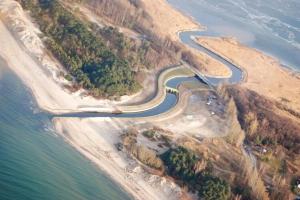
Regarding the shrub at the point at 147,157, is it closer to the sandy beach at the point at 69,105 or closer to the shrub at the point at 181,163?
the shrub at the point at 181,163

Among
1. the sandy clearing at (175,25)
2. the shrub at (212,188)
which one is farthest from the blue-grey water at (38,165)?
the sandy clearing at (175,25)

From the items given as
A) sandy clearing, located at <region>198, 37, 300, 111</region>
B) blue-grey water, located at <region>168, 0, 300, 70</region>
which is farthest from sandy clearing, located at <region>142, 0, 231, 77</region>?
blue-grey water, located at <region>168, 0, 300, 70</region>

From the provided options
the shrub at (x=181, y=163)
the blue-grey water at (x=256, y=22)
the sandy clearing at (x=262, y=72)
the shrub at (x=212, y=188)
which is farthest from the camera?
the blue-grey water at (x=256, y=22)

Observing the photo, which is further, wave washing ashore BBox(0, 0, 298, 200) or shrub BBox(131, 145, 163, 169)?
shrub BBox(131, 145, 163, 169)

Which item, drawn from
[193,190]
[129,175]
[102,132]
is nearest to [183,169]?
[193,190]

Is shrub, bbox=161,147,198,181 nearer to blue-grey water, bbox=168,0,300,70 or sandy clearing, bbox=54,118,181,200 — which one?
sandy clearing, bbox=54,118,181,200

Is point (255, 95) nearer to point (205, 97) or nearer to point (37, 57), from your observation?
point (205, 97)

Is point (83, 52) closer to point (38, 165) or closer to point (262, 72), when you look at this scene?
point (38, 165)
